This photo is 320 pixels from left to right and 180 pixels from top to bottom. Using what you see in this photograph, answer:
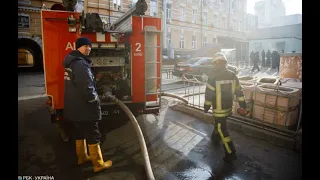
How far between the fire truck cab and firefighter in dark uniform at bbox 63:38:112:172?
1313 mm

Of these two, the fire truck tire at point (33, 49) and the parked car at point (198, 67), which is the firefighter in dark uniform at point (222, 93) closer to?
the parked car at point (198, 67)

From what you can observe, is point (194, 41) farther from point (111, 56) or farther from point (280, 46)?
point (111, 56)

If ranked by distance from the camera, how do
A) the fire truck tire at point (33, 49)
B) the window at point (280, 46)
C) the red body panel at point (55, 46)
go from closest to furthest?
the red body panel at point (55, 46), the fire truck tire at point (33, 49), the window at point (280, 46)

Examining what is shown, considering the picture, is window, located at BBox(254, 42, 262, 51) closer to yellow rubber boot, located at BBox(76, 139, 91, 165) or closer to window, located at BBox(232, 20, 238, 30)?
window, located at BBox(232, 20, 238, 30)

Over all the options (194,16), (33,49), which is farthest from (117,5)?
(194,16)

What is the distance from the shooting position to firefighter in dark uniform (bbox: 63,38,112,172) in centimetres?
347

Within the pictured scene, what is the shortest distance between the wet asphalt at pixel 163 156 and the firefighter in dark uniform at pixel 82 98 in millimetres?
595

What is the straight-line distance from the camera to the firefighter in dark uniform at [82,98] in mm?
3471

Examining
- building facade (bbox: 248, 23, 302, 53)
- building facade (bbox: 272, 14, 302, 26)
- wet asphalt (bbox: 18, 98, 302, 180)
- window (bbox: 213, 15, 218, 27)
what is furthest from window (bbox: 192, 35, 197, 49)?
building facade (bbox: 272, 14, 302, 26)

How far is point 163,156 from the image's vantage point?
4.28m

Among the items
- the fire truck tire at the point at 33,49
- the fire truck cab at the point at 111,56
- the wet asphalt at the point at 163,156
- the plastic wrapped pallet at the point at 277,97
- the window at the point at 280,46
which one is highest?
the window at the point at 280,46

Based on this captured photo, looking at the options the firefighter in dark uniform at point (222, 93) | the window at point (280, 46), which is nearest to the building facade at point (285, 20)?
the window at point (280, 46)
